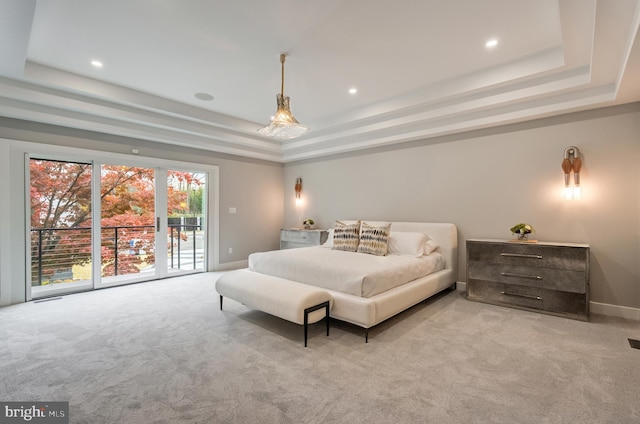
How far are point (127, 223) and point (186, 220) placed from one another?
39.6 inches

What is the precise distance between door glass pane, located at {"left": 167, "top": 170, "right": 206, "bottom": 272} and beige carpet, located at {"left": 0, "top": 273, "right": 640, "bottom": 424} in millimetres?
2150

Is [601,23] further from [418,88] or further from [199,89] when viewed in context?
[199,89]

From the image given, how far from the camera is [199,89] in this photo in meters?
4.11

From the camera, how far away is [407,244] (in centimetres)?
442

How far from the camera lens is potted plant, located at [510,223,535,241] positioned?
Answer: 3.82 meters

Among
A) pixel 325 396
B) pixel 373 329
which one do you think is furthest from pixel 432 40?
pixel 325 396

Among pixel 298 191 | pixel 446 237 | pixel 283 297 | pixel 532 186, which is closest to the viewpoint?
pixel 283 297

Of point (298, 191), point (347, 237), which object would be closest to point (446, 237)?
point (347, 237)

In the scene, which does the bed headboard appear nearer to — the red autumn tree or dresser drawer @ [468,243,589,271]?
dresser drawer @ [468,243,589,271]

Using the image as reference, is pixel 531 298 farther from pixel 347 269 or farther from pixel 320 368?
pixel 320 368

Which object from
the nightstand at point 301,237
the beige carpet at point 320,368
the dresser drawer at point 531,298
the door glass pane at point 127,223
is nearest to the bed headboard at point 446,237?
the dresser drawer at point 531,298

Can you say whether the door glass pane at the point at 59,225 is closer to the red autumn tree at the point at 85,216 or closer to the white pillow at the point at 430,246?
the red autumn tree at the point at 85,216

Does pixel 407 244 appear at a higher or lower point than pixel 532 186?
lower

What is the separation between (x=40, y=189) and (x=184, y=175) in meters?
2.09
